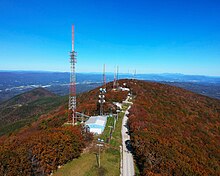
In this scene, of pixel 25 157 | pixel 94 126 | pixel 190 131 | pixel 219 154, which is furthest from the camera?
pixel 190 131

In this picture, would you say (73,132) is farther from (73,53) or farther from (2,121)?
(2,121)

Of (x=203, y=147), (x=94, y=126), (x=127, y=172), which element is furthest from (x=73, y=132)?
(x=203, y=147)

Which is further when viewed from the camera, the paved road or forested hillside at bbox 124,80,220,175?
the paved road

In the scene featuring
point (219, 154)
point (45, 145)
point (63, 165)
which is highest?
point (45, 145)

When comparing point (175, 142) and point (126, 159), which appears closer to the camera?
point (126, 159)

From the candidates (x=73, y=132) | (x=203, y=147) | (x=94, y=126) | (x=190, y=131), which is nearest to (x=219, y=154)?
(x=203, y=147)

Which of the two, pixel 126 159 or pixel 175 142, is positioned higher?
pixel 175 142

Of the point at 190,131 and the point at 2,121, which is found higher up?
the point at 190,131

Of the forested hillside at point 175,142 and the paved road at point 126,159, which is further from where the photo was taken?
the paved road at point 126,159

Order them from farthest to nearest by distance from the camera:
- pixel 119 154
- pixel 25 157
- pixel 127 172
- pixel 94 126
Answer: pixel 94 126 < pixel 119 154 < pixel 127 172 < pixel 25 157

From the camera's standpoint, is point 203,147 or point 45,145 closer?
point 45,145
